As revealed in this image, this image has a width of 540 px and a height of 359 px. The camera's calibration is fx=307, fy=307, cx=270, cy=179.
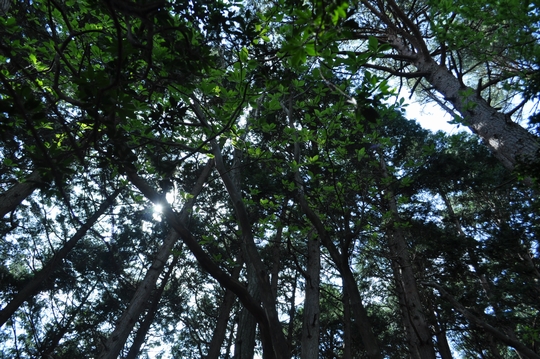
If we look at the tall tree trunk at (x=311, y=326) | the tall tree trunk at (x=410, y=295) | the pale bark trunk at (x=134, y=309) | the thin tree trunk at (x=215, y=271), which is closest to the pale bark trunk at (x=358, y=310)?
the thin tree trunk at (x=215, y=271)

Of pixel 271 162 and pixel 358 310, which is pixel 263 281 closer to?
pixel 358 310

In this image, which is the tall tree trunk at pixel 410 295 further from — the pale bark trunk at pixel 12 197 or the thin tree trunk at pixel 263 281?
the pale bark trunk at pixel 12 197

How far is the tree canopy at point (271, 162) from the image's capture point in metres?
2.33

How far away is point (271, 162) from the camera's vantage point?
470 cm

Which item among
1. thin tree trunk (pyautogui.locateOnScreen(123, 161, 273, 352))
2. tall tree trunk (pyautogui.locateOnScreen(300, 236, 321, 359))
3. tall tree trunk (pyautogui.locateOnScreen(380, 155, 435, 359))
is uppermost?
tall tree trunk (pyautogui.locateOnScreen(380, 155, 435, 359))

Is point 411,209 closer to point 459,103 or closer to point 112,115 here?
point 459,103

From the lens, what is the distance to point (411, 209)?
1055cm

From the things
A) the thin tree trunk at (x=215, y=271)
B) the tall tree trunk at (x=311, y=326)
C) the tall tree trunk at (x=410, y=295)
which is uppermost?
the tall tree trunk at (x=410, y=295)

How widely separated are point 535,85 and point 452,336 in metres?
13.4

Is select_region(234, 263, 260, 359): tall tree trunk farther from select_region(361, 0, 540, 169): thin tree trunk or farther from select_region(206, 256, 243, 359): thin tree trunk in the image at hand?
select_region(361, 0, 540, 169): thin tree trunk

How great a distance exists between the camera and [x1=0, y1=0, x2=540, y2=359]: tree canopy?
2332 mm

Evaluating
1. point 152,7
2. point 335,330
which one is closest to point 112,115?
point 152,7

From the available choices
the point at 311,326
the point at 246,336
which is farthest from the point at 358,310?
the point at 311,326

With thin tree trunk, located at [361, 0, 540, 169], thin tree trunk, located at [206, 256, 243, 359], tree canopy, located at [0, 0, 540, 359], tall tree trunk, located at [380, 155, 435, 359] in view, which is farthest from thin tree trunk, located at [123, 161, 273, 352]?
thin tree trunk, located at [206, 256, 243, 359]
